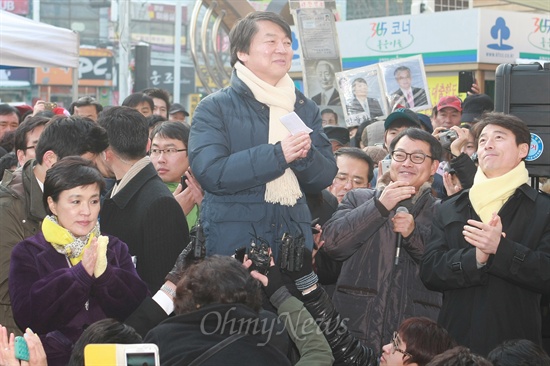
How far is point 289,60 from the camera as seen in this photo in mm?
4176

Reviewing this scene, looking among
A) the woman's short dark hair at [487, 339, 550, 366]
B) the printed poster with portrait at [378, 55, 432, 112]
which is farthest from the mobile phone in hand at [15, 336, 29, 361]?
the printed poster with portrait at [378, 55, 432, 112]

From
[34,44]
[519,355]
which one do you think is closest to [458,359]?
[519,355]

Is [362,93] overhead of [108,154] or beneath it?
overhead

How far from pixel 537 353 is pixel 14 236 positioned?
2398mm

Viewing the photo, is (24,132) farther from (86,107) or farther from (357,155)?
(86,107)

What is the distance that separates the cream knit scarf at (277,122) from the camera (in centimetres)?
403

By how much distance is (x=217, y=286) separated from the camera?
3311mm

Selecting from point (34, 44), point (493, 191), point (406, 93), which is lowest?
point (493, 191)

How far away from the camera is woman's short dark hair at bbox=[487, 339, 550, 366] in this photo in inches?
157

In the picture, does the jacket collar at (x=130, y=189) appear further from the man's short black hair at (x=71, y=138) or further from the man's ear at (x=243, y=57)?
the man's ear at (x=243, y=57)

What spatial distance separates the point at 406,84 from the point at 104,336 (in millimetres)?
6877

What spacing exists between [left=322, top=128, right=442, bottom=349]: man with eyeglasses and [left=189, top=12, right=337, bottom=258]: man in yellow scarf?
584 millimetres

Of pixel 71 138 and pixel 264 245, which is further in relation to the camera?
pixel 71 138

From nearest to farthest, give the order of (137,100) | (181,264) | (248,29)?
(181,264) → (248,29) → (137,100)
